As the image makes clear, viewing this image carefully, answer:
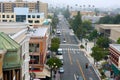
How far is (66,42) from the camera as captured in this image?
93.7 m

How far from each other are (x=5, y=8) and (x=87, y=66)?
3302 inches

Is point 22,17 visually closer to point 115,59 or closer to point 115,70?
point 115,59

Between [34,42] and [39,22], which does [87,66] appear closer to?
[34,42]

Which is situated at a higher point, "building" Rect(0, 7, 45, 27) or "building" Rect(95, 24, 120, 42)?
"building" Rect(0, 7, 45, 27)

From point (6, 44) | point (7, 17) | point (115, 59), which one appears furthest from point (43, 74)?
point (7, 17)

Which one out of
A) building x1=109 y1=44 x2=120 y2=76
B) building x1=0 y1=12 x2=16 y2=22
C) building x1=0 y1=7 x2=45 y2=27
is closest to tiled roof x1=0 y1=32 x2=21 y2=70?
building x1=109 y1=44 x2=120 y2=76

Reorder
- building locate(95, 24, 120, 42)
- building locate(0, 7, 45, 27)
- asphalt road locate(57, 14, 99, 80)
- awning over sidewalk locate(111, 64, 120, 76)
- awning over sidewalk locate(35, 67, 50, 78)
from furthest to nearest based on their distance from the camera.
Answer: building locate(0, 7, 45, 27), building locate(95, 24, 120, 42), asphalt road locate(57, 14, 99, 80), awning over sidewalk locate(111, 64, 120, 76), awning over sidewalk locate(35, 67, 50, 78)

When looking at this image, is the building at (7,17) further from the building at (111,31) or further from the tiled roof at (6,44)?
the tiled roof at (6,44)

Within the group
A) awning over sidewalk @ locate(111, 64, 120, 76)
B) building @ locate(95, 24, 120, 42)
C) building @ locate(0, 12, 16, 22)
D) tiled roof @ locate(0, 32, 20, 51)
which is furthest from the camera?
building @ locate(0, 12, 16, 22)

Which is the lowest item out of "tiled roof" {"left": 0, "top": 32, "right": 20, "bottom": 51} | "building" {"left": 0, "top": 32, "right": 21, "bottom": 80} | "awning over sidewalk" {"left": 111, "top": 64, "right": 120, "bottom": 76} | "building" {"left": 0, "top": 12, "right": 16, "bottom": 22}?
"awning over sidewalk" {"left": 111, "top": 64, "right": 120, "bottom": 76}

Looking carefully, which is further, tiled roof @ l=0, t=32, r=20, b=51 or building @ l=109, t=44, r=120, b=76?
building @ l=109, t=44, r=120, b=76

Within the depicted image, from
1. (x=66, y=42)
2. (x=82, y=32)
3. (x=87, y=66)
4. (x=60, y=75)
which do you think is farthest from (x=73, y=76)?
(x=82, y=32)

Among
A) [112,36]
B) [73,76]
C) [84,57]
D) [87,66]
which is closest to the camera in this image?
[73,76]

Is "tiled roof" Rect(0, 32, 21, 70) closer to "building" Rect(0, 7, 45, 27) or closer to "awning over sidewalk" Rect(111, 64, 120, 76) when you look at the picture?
"awning over sidewalk" Rect(111, 64, 120, 76)
